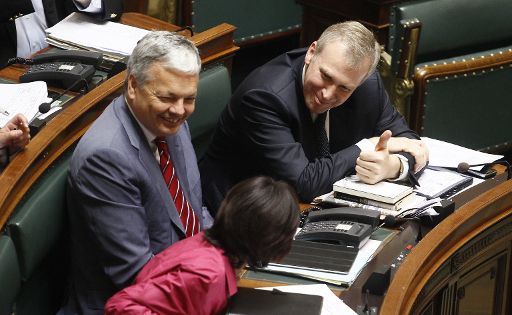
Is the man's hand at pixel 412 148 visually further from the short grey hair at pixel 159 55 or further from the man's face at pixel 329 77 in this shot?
the short grey hair at pixel 159 55

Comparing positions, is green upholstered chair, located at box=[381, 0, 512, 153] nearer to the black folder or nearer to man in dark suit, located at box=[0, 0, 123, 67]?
man in dark suit, located at box=[0, 0, 123, 67]

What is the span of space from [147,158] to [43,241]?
33 cm

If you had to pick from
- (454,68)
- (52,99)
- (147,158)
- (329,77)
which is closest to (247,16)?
(454,68)

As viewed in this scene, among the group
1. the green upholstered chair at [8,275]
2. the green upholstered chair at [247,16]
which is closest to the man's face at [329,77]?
the green upholstered chair at [8,275]

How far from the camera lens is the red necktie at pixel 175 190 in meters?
2.59

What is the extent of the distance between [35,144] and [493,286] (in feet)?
5.05

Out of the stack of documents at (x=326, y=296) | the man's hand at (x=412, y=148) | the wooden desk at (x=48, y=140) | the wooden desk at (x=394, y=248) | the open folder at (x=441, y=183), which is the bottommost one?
the wooden desk at (x=394, y=248)

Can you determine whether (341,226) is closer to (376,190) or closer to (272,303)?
(376,190)

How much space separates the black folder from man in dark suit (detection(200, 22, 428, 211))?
740 millimetres

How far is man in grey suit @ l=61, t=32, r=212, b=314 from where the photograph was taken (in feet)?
7.64

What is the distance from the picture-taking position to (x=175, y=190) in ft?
8.55

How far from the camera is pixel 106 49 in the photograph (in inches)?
127

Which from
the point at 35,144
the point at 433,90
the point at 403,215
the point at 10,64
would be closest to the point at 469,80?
the point at 433,90

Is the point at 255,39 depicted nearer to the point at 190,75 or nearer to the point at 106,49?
the point at 106,49
